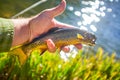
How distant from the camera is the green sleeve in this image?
2.62 metres

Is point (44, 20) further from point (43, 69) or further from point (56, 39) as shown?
point (43, 69)

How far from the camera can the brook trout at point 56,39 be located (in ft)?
9.89

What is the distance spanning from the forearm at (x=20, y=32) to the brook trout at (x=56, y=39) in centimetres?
7

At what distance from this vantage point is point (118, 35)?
1341 cm

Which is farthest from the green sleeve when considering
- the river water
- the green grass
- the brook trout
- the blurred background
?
the river water

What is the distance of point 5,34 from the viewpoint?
2.63 meters

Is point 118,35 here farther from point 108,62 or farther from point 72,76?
point 72,76

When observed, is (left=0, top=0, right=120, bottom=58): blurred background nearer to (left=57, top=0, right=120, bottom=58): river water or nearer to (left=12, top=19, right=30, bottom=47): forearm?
(left=57, top=0, right=120, bottom=58): river water

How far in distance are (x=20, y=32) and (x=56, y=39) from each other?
1.24 ft

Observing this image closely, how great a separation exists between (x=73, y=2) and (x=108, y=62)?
9292 mm

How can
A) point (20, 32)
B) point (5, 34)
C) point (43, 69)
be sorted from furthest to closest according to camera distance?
point (43, 69)
point (20, 32)
point (5, 34)

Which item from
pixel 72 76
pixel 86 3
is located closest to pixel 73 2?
pixel 86 3

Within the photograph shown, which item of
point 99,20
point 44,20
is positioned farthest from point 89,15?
point 44,20

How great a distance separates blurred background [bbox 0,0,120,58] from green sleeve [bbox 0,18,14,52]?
6.52 metres
